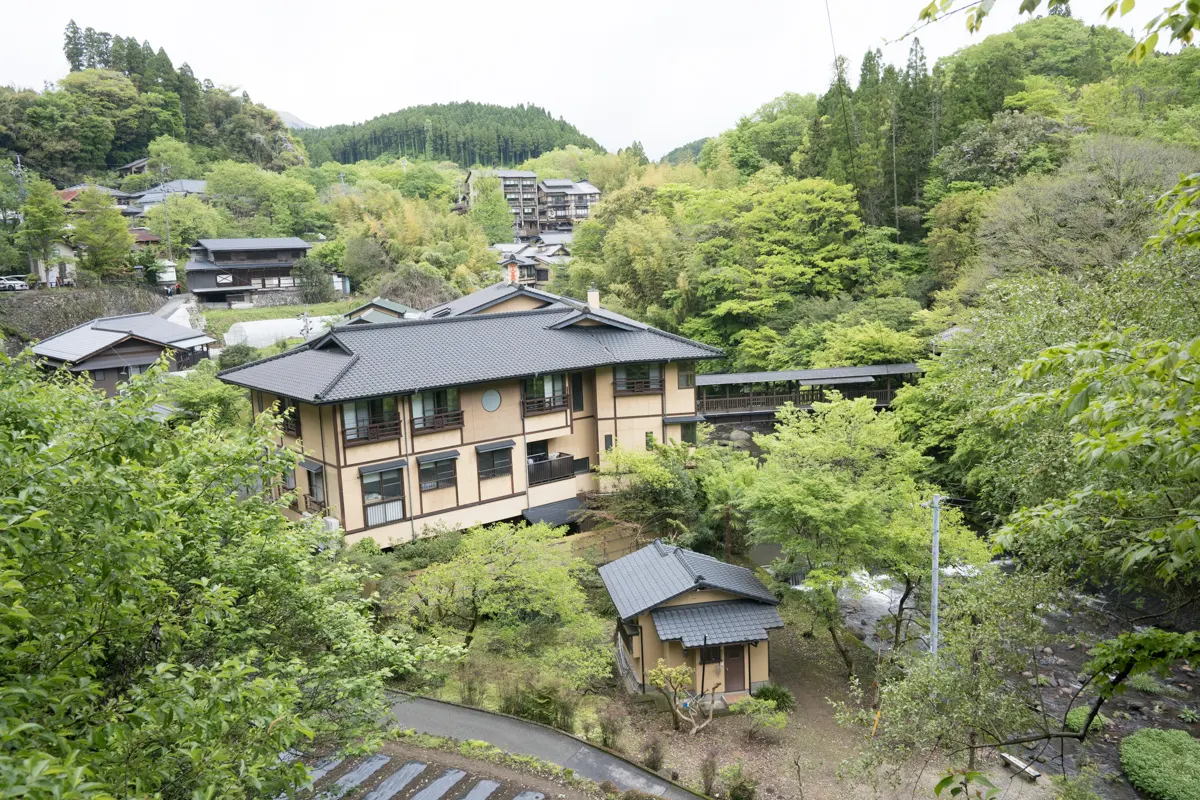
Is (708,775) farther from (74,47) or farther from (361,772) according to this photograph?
(74,47)

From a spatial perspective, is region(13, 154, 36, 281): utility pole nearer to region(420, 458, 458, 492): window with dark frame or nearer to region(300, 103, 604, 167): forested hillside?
region(420, 458, 458, 492): window with dark frame

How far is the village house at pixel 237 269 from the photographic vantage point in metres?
44.4

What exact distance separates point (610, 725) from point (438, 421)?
9694mm

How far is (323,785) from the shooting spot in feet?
35.0

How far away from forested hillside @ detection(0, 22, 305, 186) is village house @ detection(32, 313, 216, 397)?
112 feet

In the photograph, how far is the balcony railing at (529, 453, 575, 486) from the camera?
73.4 feet

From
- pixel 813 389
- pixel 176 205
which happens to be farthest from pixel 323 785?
pixel 176 205

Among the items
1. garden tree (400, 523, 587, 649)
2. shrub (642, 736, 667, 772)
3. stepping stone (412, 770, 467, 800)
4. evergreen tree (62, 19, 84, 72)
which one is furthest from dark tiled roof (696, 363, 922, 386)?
evergreen tree (62, 19, 84, 72)

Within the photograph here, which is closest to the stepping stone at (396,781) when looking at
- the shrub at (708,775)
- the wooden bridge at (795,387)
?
the shrub at (708,775)

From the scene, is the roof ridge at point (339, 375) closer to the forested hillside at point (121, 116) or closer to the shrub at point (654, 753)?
the shrub at point (654, 753)

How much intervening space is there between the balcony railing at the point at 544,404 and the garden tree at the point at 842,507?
688cm

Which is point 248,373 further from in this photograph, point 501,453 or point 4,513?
point 4,513

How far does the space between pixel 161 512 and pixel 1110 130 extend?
3498 cm

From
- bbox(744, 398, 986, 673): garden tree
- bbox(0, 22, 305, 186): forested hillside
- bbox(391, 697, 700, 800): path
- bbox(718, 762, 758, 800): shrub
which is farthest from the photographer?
bbox(0, 22, 305, 186): forested hillside
